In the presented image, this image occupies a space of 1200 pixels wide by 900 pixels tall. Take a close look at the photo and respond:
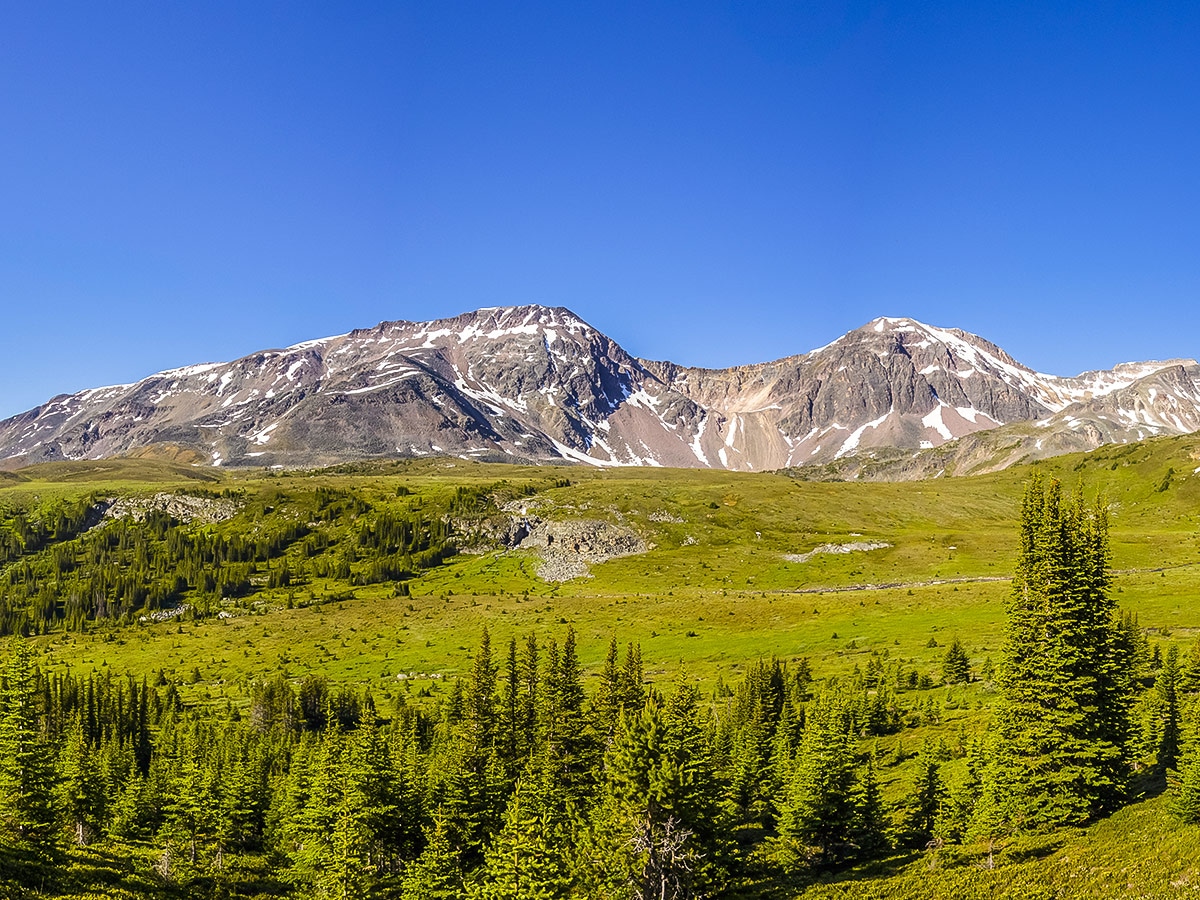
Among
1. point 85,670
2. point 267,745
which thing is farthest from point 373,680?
point 85,670

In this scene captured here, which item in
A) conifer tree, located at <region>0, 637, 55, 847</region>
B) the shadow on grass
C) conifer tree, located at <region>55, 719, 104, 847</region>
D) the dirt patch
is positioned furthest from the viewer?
the dirt patch

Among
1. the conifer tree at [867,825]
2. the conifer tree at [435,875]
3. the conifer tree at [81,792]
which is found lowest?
the conifer tree at [81,792]

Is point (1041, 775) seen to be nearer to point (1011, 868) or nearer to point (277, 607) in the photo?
point (1011, 868)

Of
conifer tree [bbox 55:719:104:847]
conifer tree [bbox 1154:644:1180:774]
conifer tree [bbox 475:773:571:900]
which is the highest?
conifer tree [bbox 1154:644:1180:774]

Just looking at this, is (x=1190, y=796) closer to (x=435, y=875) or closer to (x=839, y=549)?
(x=435, y=875)

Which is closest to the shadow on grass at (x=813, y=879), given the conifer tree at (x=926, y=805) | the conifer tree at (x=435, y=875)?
the conifer tree at (x=926, y=805)

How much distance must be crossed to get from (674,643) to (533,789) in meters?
70.9

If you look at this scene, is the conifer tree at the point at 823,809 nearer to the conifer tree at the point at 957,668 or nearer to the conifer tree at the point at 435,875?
the conifer tree at the point at 435,875

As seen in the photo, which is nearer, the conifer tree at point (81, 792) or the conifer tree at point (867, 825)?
the conifer tree at point (867, 825)

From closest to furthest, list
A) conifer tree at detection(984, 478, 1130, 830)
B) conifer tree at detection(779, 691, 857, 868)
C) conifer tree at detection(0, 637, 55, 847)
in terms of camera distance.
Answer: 1. conifer tree at detection(984, 478, 1130, 830)
2. conifer tree at detection(0, 637, 55, 847)
3. conifer tree at detection(779, 691, 857, 868)

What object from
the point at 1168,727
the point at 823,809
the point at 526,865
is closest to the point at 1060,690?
the point at 1168,727

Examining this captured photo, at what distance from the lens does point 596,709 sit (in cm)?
6056

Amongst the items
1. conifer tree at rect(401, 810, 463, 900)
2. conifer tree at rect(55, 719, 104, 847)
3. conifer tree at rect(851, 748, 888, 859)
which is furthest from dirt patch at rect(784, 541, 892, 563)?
conifer tree at rect(55, 719, 104, 847)

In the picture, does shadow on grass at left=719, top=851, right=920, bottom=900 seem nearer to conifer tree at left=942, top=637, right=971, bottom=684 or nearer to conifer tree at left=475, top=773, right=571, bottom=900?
conifer tree at left=475, top=773, right=571, bottom=900
